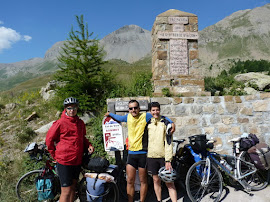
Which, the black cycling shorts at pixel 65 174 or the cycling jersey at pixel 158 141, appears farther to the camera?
the cycling jersey at pixel 158 141

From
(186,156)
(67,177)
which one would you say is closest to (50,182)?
(67,177)

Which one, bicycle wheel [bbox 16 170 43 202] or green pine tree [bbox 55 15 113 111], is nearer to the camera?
bicycle wheel [bbox 16 170 43 202]

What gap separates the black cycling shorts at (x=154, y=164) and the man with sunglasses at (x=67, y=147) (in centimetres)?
115

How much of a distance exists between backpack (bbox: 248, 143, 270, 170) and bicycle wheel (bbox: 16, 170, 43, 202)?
4.27m

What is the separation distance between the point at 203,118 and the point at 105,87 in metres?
3.45

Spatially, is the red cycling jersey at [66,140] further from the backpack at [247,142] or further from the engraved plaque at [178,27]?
the engraved plaque at [178,27]

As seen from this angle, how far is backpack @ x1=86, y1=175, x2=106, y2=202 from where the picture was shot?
302 cm

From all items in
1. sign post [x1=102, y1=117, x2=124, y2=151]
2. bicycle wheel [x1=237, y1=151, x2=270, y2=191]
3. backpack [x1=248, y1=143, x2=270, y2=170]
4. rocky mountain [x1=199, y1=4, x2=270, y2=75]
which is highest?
rocky mountain [x1=199, y1=4, x2=270, y2=75]

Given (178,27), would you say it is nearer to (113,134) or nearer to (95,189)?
(113,134)

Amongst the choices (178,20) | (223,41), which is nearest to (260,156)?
(178,20)

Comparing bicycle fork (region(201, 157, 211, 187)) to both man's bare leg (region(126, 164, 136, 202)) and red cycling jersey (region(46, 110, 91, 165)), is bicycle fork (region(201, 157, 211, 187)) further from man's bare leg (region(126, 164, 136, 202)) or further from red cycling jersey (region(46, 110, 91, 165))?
red cycling jersey (region(46, 110, 91, 165))

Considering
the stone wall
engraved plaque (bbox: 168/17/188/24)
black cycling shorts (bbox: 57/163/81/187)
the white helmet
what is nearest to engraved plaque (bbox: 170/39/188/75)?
engraved plaque (bbox: 168/17/188/24)

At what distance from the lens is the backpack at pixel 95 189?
9.91 ft

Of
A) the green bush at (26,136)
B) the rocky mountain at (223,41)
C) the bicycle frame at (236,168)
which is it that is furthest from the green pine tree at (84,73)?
the rocky mountain at (223,41)
